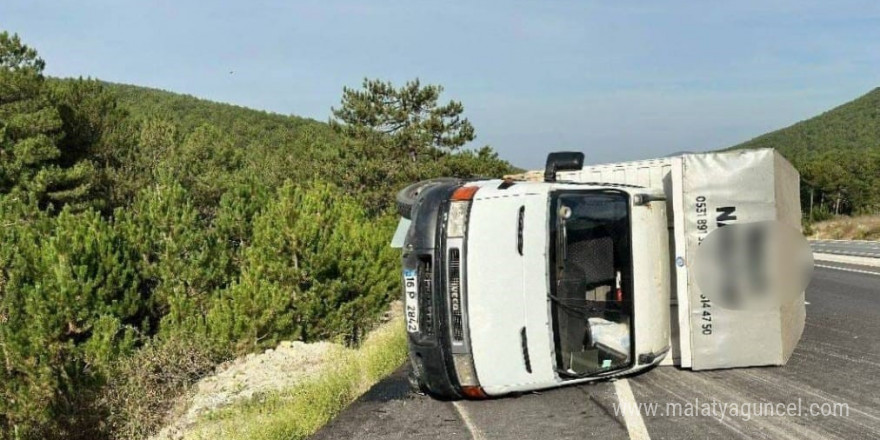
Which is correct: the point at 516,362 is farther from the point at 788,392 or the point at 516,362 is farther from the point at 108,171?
the point at 108,171

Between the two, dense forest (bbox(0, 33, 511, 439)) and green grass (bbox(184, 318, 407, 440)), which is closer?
green grass (bbox(184, 318, 407, 440))

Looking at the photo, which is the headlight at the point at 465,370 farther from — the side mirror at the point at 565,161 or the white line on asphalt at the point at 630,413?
the side mirror at the point at 565,161

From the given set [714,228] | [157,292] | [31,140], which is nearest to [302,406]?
[714,228]

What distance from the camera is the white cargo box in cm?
652

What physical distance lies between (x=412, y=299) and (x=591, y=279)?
174 centimetres

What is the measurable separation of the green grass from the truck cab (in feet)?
3.60

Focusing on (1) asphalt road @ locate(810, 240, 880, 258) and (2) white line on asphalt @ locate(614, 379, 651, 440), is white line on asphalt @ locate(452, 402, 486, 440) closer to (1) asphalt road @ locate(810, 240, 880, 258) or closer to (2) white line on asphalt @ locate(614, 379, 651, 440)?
(2) white line on asphalt @ locate(614, 379, 651, 440)

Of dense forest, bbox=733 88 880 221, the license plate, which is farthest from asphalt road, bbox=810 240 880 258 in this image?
dense forest, bbox=733 88 880 221

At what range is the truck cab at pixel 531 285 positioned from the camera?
18.1 feet

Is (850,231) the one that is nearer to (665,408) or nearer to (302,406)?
(665,408)

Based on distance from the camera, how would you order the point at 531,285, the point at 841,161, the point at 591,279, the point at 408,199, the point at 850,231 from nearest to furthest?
the point at 531,285, the point at 591,279, the point at 408,199, the point at 850,231, the point at 841,161

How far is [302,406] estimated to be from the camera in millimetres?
6711

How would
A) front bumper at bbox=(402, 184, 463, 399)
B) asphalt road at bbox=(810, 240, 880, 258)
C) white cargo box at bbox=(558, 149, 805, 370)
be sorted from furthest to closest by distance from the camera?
1. asphalt road at bbox=(810, 240, 880, 258)
2. white cargo box at bbox=(558, 149, 805, 370)
3. front bumper at bbox=(402, 184, 463, 399)

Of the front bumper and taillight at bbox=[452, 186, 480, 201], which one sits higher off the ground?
taillight at bbox=[452, 186, 480, 201]
